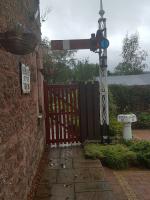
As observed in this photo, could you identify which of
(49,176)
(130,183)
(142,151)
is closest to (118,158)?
(142,151)

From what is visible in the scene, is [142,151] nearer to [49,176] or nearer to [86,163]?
[86,163]

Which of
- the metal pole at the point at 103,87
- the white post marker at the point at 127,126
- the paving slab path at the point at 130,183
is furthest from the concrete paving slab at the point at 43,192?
the white post marker at the point at 127,126

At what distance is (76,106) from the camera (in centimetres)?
1161

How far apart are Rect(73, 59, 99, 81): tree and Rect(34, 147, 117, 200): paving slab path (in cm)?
3851

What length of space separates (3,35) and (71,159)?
5.53 meters

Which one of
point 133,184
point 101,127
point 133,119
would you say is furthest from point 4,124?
point 133,119

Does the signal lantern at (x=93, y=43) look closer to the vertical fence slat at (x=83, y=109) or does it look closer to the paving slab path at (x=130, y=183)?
the vertical fence slat at (x=83, y=109)

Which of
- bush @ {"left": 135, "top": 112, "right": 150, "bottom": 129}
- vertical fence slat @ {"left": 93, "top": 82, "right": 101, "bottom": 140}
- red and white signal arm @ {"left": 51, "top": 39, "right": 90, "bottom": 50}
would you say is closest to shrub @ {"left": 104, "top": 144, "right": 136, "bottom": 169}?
vertical fence slat @ {"left": 93, "top": 82, "right": 101, "bottom": 140}

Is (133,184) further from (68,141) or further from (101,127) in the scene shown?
(68,141)

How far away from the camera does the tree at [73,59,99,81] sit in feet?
159

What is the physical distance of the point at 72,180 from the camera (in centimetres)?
705

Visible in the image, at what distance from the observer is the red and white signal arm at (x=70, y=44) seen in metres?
10.9

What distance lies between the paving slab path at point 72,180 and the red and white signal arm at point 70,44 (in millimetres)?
Result: 3225

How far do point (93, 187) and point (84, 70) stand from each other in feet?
145
